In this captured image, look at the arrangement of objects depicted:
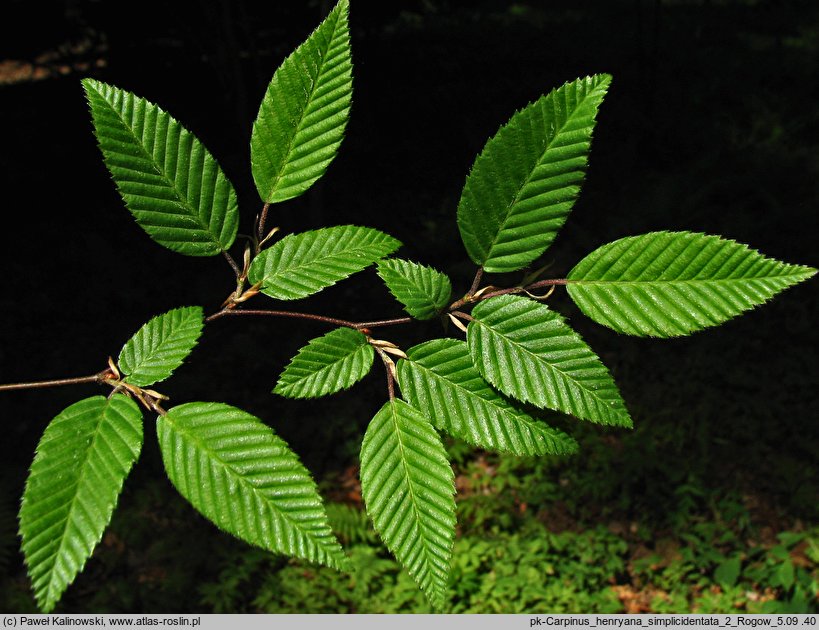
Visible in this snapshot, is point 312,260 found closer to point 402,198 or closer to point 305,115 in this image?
point 305,115

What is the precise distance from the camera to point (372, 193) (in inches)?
214

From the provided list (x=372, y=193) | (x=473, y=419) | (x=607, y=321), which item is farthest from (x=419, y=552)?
(x=372, y=193)

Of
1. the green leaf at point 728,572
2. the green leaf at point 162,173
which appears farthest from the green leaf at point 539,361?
the green leaf at point 728,572

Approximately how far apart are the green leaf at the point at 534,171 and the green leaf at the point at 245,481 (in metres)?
0.23

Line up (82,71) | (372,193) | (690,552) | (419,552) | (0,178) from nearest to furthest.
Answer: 1. (419,552)
2. (690,552)
3. (0,178)
4. (372,193)
5. (82,71)

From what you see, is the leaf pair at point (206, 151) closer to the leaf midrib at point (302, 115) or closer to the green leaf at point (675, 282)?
the leaf midrib at point (302, 115)

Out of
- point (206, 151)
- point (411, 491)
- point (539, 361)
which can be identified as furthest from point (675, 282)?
point (206, 151)

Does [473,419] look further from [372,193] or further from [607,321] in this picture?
[372,193]

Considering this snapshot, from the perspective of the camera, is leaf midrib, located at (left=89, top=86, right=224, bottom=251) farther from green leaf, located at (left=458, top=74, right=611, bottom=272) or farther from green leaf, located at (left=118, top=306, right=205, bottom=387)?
green leaf, located at (left=458, top=74, right=611, bottom=272)

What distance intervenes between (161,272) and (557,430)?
450 centimetres

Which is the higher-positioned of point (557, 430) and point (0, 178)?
point (557, 430)

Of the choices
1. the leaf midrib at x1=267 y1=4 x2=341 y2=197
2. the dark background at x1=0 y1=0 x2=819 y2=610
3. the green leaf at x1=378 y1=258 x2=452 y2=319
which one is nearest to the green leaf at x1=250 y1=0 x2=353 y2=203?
the leaf midrib at x1=267 y1=4 x2=341 y2=197

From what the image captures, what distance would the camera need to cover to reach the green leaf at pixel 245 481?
0.47m

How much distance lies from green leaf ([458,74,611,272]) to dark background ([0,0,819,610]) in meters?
2.99
